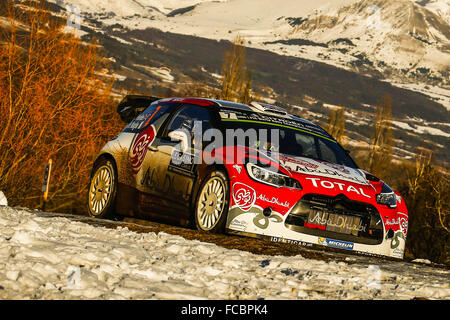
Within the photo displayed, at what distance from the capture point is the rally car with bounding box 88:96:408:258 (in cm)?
727

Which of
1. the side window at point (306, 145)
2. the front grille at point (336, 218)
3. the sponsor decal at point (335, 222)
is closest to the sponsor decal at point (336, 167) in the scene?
the side window at point (306, 145)

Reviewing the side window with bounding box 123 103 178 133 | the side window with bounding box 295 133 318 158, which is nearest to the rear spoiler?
the side window with bounding box 123 103 178 133

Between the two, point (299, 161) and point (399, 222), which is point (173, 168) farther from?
point (399, 222)

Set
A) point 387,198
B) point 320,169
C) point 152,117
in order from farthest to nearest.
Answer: point 152,117
point 387,198
point 320,169

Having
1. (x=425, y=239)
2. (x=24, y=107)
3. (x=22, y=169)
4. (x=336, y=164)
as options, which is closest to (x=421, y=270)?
(x=336, y=164)

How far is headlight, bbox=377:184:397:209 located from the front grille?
0.20m

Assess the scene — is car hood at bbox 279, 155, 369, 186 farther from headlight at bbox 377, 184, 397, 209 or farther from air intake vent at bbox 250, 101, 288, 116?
air intake vent at bbox 250, 101, 288, 116

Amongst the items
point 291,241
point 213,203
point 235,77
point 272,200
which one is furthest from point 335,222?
point 235,77

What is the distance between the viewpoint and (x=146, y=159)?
9.09m

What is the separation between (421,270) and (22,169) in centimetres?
1984

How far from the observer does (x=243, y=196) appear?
723 cm

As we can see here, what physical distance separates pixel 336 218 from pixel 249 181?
101cm

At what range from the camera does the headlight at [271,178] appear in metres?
7.27

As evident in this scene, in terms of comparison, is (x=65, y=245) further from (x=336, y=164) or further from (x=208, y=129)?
(x=336, y=164)
